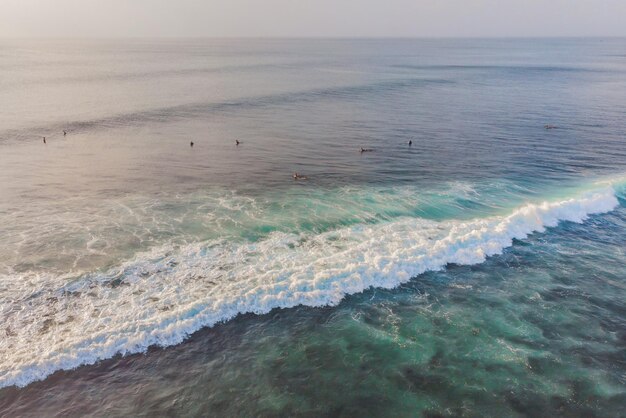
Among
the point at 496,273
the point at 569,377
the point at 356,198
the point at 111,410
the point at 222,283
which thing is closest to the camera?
the point at 111,410

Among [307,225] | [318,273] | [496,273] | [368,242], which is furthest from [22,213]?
[496,273]

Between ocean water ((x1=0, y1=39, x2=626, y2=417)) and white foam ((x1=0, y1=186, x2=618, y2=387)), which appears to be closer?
ocean water ((x1=0, y1=39, x2=626, y2=417))

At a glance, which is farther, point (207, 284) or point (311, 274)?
point (311, 274)

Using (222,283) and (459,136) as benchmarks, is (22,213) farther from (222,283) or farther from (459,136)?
(459,136)

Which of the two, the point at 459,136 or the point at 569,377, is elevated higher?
the point at 459,136
